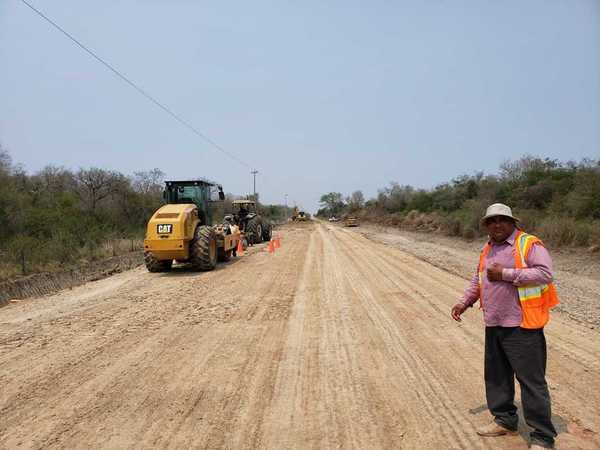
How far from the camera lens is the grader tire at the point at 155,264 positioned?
1127 cm

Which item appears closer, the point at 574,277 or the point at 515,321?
the point at 515,321

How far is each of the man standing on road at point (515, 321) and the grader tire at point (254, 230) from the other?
1751 centimetres

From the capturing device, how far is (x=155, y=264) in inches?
449

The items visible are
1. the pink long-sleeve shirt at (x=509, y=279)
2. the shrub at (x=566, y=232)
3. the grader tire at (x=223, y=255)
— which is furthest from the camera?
the shrub at (x=566, y=232)

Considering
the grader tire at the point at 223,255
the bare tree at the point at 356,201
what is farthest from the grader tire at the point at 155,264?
the bare tree at the point at 356,201

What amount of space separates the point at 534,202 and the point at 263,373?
2386 centimetres

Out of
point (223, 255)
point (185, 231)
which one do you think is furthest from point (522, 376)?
point (223, 255)

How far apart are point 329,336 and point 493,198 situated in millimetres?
25925

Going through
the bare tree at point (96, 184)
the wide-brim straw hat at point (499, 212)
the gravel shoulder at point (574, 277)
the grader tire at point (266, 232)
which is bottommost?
the gravel shoulder at point (574, 277)

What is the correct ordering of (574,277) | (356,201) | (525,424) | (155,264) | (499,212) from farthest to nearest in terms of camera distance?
(356,201) → (155,264) → (574,277) → (525,424) → (499,212)

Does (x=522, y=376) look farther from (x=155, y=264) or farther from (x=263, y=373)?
(x=155, y=264)

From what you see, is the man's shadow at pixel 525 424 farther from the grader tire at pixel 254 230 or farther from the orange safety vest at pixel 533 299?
the grader tire at pixel 254 230

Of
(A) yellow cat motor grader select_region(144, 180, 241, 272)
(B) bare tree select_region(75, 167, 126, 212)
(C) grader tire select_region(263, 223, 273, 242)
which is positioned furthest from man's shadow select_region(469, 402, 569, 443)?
(B) bare tree select_region(75, 167, 126, 212)

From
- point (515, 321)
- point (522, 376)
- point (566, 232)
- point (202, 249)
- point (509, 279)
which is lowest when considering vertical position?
point (522, 376)
